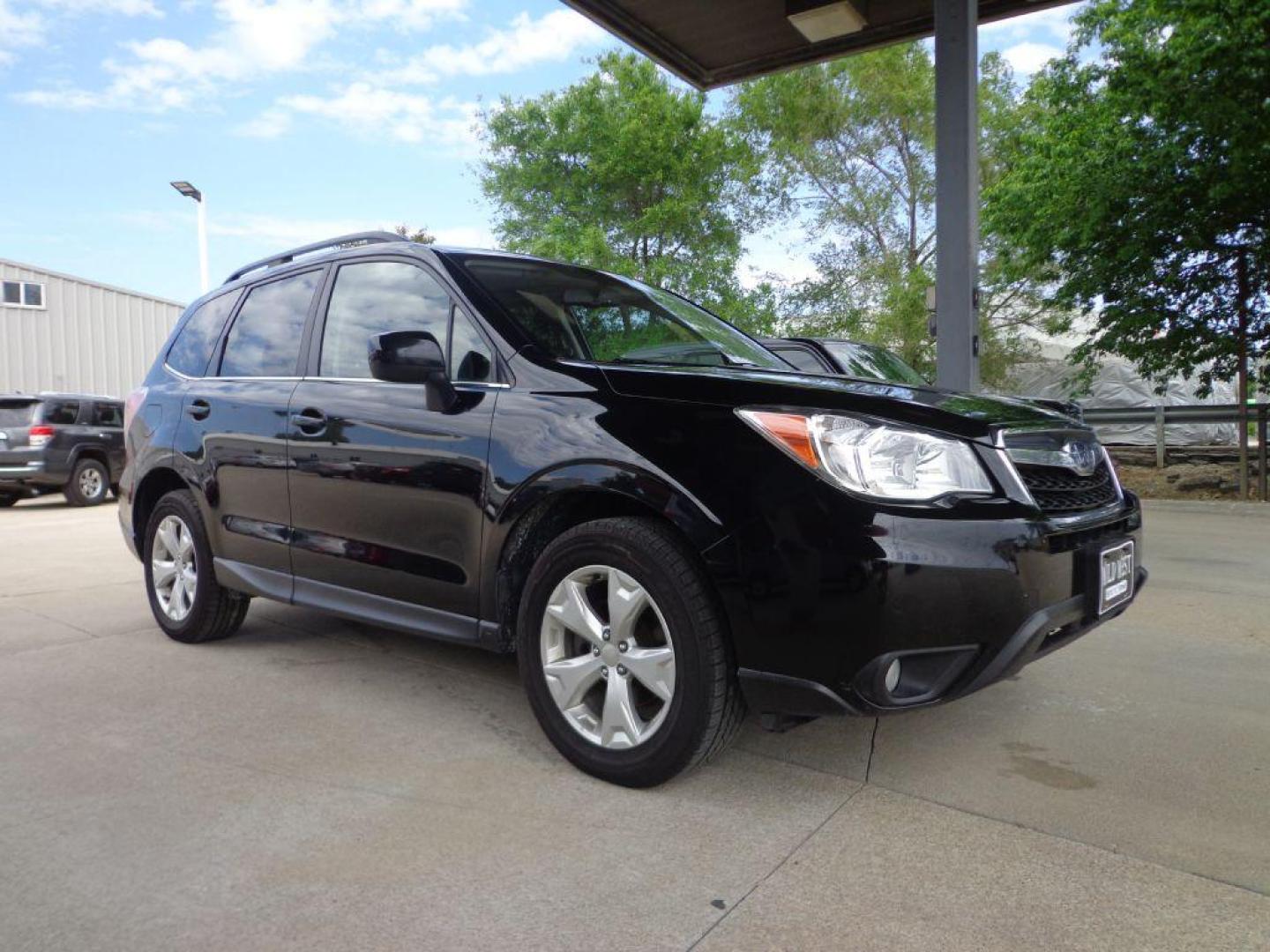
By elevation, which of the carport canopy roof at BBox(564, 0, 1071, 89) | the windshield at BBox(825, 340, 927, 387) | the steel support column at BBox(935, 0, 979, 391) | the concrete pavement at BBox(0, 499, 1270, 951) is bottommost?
the concrete pavement at BBox(0, 499, 1270, 951)

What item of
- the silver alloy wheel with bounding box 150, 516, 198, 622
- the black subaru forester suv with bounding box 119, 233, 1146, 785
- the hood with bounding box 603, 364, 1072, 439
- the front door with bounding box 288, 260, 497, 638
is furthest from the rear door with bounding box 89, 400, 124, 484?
the hood with bounding box 603, 364, 1072, 439

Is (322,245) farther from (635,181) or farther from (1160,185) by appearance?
(635,181)

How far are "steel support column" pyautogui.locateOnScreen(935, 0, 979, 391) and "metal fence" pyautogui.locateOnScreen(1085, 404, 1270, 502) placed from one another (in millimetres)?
5005

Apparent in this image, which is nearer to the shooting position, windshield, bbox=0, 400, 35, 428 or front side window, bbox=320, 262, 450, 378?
front side window, bbox=320, 262, 450, 378

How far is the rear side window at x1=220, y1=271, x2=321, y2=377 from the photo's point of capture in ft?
12.9

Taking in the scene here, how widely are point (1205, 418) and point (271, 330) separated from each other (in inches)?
484

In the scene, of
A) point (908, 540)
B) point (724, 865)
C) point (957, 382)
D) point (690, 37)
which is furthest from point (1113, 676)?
point (690, 37)

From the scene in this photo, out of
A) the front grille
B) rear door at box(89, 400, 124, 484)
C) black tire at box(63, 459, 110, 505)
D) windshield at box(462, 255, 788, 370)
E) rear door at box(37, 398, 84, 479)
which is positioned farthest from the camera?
rear door at box(89, 400, 124, 484)

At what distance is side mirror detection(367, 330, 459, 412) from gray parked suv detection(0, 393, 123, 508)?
12759mm

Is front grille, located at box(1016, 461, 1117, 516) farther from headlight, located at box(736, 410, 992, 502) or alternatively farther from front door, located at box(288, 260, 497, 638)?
front door, located at box(288, 260, 497, 638)

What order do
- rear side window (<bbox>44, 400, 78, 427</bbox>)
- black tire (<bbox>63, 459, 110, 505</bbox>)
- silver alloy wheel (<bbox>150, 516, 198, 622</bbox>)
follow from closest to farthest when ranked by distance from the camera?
silver alloy wheel (<bbox>150, 516, 198, 622</bbox>), rear side window (<bbox>44, 400, 78, 427</bbox>), black tire (<bbox>63, 459, 110, 505</bbox>)

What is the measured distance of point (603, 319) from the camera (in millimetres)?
3568

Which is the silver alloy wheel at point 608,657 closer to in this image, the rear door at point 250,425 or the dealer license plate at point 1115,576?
the dealer license plate at point 1115,576

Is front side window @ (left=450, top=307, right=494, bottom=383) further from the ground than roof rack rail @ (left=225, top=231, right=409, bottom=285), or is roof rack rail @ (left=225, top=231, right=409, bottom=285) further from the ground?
roof rack rail @ (left=225, top=231, right=409, bottom=285)
